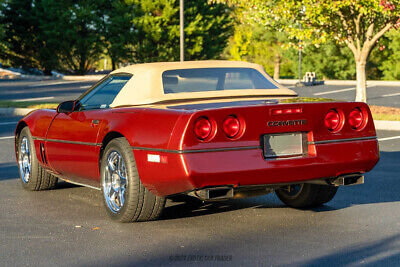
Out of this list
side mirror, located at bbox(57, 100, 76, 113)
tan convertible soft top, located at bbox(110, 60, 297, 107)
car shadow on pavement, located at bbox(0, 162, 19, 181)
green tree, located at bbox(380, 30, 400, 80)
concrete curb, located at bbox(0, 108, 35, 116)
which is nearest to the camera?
tan convertible soft top, located at bbox(110, 60, 297, 107)

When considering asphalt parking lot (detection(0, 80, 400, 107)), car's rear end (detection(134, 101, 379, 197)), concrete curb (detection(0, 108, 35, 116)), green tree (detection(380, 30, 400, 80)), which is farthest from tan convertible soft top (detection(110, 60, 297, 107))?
green tree (detection(380, 30, 400, 80))

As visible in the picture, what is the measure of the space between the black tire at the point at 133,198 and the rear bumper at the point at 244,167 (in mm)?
115

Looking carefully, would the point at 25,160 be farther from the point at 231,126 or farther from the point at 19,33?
the point at 19,33

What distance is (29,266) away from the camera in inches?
202

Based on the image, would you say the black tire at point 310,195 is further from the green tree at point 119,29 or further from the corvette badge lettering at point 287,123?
the green tree at point 119,29

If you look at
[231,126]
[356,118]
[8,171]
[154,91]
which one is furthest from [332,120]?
[8,171]

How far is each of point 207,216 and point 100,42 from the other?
4570 centimetres

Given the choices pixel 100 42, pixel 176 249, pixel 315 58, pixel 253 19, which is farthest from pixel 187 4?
pixel 176 249

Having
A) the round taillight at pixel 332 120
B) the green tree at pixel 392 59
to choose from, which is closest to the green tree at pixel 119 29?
the green tree at pixel 392 59

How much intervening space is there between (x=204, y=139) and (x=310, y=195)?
1.77 metres

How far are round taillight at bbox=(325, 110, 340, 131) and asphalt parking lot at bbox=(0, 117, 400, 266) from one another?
2.90 feet

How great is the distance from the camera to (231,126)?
19.4 feet

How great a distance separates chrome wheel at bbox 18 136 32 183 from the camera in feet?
28.2

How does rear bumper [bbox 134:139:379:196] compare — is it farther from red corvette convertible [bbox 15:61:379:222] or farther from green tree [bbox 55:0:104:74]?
green tree [bbox 55:0:104:74]
